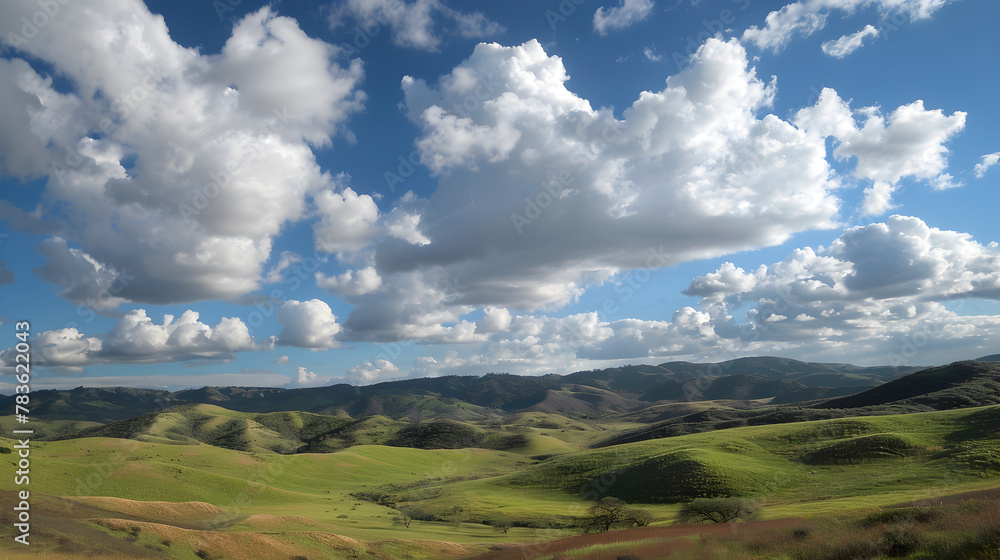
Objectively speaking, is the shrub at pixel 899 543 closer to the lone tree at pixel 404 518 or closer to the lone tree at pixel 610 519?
the lone tree at pixel 610 519

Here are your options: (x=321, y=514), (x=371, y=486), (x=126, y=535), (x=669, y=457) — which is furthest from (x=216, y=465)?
(x=669, y=457)

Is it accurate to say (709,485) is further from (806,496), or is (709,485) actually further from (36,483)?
(36,483)

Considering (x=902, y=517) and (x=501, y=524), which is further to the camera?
(x=501, y=524)

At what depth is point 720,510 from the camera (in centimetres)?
6025

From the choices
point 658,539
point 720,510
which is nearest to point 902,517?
point 658,539

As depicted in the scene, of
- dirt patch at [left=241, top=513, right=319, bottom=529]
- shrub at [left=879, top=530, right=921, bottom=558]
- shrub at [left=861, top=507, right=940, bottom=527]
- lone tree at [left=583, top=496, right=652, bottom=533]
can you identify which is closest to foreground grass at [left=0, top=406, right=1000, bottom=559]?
dirt patch at [left=241, top=513, right=319, bottom=529]

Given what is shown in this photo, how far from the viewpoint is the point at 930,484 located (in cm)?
6881

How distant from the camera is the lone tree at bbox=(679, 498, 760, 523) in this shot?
197 feet

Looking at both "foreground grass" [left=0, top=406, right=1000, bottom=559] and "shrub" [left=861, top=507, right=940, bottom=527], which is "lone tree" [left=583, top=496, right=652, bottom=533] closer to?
"foreground grass" [left=0, top=406, right=1000, bottom=559]

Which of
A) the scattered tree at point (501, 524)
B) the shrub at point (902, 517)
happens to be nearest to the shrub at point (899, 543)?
the shrub at point (902, 517)

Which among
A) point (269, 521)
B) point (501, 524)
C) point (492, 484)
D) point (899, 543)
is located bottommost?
point (492, 484)

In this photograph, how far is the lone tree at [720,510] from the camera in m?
60.0

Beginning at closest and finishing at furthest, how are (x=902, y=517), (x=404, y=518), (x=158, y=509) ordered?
(x=902, y=517) < (x=158, y=509) < (x=404, y=518)

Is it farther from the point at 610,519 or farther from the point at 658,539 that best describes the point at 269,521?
the point at 658,539
